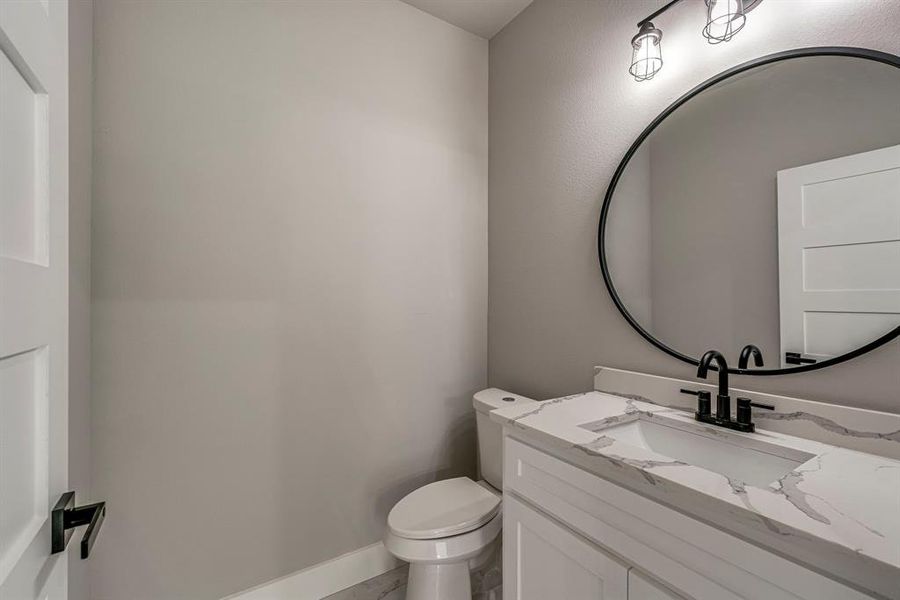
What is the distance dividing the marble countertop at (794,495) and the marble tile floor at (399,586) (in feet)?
3.26

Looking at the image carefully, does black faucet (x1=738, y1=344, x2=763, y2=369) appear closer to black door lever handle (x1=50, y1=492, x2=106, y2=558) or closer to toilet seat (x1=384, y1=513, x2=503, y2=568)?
toilet seat (x1=384, y1=513, x2=503, y2=568)

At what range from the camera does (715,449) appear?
1.04 meters

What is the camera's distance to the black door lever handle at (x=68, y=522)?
0.55 meters

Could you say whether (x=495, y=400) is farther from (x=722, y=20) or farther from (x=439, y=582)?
(x=722, y=20)

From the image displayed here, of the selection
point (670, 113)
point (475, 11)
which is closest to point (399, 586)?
point (670, 113)

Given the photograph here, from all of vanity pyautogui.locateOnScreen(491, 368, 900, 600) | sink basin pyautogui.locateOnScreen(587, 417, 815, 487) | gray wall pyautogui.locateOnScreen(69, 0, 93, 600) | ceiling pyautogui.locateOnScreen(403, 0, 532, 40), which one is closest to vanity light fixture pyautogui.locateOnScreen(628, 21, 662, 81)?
ceiling pyautogui.locateOnScreen(403, 0, 532, 40)

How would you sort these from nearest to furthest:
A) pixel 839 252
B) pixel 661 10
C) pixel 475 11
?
pixel 839 252
pixel 661 10
pixel 475 11

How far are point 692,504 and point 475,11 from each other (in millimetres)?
2100

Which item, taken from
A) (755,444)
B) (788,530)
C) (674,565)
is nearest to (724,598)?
(674,565)

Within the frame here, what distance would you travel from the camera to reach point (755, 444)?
961 mm

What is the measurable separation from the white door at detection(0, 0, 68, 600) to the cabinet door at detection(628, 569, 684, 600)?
38.2 inches

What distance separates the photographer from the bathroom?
0.64 metres

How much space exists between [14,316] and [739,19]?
5.59ft

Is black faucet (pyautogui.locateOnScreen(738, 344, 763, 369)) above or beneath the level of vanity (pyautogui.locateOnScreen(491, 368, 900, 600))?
above
